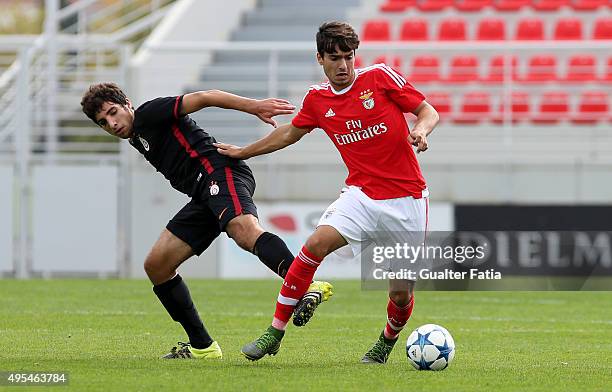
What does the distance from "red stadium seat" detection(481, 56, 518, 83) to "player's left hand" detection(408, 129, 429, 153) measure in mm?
12178

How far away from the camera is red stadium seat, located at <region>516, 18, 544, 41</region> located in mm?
20984

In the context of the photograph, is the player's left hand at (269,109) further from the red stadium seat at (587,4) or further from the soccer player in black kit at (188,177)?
the red stadium seat at (587,4)

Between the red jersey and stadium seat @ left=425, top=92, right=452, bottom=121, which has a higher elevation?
the red jersey

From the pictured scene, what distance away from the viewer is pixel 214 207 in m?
7.42

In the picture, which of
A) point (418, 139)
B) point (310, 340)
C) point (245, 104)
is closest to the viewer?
point (418, 139)

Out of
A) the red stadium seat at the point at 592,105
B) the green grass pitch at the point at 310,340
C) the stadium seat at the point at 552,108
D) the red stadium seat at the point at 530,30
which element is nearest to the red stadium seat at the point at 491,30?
the red stadium seat at the point at 530,30

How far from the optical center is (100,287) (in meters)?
15.0

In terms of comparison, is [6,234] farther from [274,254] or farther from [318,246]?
[318,246]

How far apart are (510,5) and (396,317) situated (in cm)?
1529

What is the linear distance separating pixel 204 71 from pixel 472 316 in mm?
10785

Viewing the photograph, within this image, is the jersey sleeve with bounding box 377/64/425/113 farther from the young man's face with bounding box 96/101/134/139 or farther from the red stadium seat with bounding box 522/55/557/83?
the red stadium seat with bounding box 522/55/557/83

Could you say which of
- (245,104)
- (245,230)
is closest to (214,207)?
(245,230)

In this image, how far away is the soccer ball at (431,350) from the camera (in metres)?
6.97

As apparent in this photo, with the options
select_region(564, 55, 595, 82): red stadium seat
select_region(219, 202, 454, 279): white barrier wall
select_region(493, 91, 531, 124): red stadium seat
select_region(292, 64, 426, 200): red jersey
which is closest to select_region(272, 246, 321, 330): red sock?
select_region(292, 64, 426, 200): red jersey
